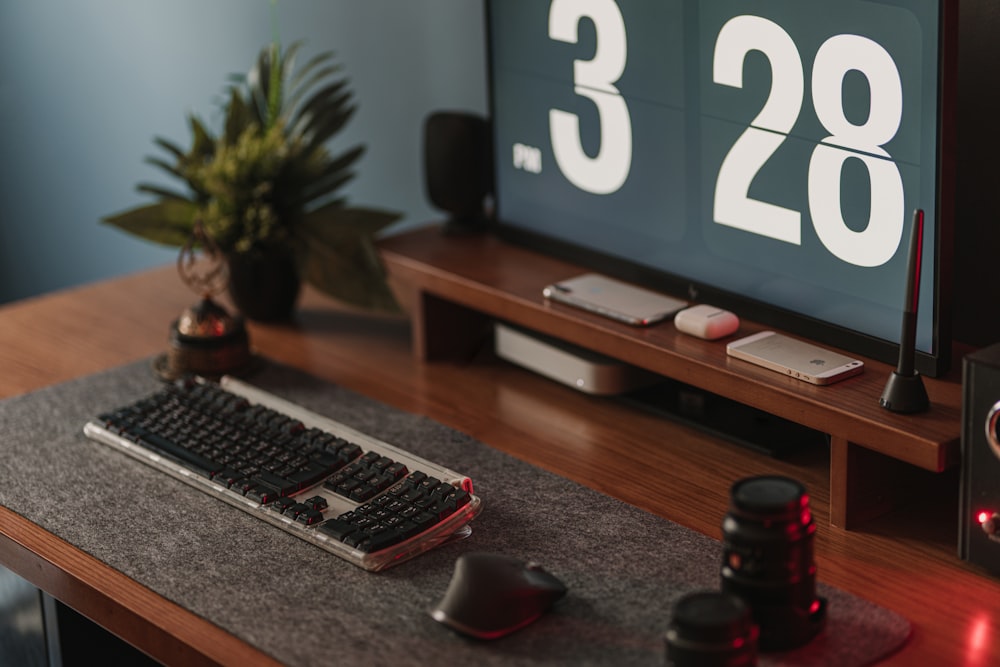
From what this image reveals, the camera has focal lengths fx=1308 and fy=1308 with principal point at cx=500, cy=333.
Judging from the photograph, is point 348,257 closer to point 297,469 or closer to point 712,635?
point 297,469

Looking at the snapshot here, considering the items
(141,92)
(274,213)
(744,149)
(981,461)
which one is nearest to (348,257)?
(274,213)

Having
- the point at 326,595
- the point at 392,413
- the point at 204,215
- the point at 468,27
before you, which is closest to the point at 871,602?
the point at 326,595

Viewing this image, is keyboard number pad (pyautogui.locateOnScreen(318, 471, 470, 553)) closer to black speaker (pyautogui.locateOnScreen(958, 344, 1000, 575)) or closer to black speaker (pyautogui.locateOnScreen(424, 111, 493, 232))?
Answer: black speaker (pyautogui.locateOnScreen(958, 344, 1000, 575))

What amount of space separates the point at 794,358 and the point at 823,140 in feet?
0.65

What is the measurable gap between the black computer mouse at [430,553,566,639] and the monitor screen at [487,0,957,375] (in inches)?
16.0

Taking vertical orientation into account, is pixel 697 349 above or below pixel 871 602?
above

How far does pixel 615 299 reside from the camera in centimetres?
137

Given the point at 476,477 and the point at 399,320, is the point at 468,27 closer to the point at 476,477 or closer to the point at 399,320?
the point at 399,320

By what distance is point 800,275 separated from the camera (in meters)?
1.25

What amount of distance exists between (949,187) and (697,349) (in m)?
0.28

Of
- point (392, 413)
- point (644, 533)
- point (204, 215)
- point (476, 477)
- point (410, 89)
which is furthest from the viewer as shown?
point (410, 89)

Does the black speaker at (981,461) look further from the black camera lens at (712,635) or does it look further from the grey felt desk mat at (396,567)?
the black camera lens at (712,635)

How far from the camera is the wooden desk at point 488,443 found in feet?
3.34

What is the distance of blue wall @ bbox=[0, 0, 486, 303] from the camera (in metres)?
2.01
